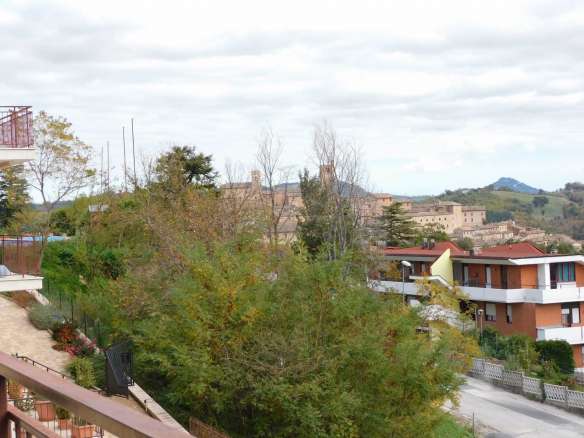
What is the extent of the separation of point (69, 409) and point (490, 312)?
4515 centimetres

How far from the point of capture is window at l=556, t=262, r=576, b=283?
146ft

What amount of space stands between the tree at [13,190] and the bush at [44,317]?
6.57 m

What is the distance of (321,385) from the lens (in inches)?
596

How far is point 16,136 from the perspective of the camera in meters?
17.9

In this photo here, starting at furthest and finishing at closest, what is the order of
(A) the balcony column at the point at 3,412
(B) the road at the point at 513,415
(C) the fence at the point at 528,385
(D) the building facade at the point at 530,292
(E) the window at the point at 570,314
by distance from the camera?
(E) the window at the point at 570,314 → (D) the building facade at the point at 530,292 → (C) the fence at the point at 528,385 → (B) the road at the point at 513,415 → (A) the balcony column at the point at 3,412

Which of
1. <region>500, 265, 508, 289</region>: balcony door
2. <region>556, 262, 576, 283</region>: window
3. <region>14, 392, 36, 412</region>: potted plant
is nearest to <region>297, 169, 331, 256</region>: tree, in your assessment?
<region>500, 265, 508, 289</region>: balcony door

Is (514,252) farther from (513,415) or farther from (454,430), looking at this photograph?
(454,430)

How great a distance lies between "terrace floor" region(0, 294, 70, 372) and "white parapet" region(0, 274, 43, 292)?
257 cm

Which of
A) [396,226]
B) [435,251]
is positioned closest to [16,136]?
[435,251]

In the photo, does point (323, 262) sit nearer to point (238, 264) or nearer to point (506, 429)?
point (238, 264)

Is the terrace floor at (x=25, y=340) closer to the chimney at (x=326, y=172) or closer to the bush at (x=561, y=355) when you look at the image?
the chimney at (x=326, y=172)

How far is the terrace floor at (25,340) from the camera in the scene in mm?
21344

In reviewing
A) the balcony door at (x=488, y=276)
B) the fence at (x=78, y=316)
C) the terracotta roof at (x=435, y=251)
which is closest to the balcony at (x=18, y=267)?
the fence at (x=78, y=316)

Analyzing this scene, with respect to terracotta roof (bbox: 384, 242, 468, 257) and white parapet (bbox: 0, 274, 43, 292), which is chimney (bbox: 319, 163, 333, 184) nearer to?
terracotta roof (bbox: 384, 242, 468, 257)
